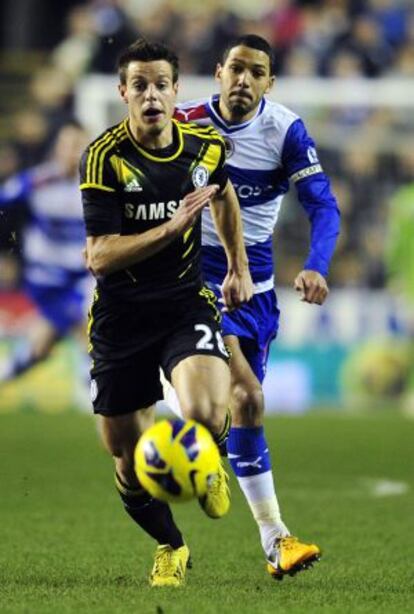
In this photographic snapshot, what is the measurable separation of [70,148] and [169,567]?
1263 cm

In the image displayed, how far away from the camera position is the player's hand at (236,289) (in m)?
7.41

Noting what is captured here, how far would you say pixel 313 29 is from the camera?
821 inches

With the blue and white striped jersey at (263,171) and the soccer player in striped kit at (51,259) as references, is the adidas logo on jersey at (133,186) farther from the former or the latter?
the soccer player in striped kit at (51,259)

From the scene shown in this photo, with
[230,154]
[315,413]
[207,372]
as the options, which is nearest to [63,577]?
[207,372]

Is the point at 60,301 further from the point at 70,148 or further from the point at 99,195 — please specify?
the point at 99,195

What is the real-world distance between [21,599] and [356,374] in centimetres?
1304

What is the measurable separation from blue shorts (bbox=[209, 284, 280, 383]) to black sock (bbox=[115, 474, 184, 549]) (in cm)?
A: 97

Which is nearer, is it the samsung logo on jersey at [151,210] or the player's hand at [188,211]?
the player's hand at [188,211]

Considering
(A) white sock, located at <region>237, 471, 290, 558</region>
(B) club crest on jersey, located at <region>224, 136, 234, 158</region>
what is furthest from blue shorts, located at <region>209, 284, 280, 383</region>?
(B) club crest on jersey, located at <region>224, 136, 234, 158</region>

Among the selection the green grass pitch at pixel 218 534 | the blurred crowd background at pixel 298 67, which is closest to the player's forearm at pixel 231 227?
the green grass pitch at pixel 218 534

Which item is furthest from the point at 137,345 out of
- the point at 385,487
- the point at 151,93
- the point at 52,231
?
the point at 52,231

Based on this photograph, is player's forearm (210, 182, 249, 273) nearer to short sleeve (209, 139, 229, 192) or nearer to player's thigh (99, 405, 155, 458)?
short sleeve (209, 139, 229, 192)

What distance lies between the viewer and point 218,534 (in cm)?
926

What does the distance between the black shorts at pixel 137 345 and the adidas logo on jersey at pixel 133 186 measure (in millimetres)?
497
